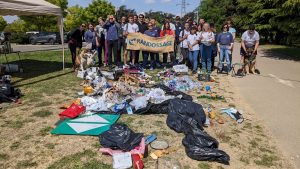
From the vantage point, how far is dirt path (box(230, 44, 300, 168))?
5.66 m

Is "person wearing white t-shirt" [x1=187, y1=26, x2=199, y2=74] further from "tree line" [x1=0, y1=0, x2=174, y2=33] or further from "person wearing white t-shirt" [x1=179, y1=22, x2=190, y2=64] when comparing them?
"tree line" [x1=0, y1=0, x2=174, y2=33]

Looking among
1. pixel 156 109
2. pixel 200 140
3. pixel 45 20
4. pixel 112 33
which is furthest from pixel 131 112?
pixel 45 20

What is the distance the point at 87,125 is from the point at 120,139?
120cm

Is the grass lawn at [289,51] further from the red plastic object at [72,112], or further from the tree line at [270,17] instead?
the red plastic object at [72,112]

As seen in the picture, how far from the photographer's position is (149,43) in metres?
12.6

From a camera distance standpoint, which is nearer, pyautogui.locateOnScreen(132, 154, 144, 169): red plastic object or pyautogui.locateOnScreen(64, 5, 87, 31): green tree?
pyautogui.locateOnScreen(132, 154, 144, 169): red plastic object

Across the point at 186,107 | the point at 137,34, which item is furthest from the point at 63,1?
the point at 186,107

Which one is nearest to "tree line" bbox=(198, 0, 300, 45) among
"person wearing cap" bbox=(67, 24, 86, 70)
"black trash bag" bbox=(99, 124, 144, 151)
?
"person wearing cap" bbox=(67, 24, 86, 70)

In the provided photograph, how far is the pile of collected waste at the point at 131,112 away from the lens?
4738mm

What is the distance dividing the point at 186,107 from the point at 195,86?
11.2ft

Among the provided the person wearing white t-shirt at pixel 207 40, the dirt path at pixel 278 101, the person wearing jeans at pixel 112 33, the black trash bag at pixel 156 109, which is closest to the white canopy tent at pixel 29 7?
the person wearing jeans at pixel 112 33

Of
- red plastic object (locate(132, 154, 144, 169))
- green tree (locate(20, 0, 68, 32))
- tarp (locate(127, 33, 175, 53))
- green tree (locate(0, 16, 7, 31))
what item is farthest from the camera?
green tree (locate(0, 16, 7, 31))

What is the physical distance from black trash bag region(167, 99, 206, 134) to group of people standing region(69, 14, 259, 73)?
566cm

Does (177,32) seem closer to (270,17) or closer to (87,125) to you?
(87,125)
